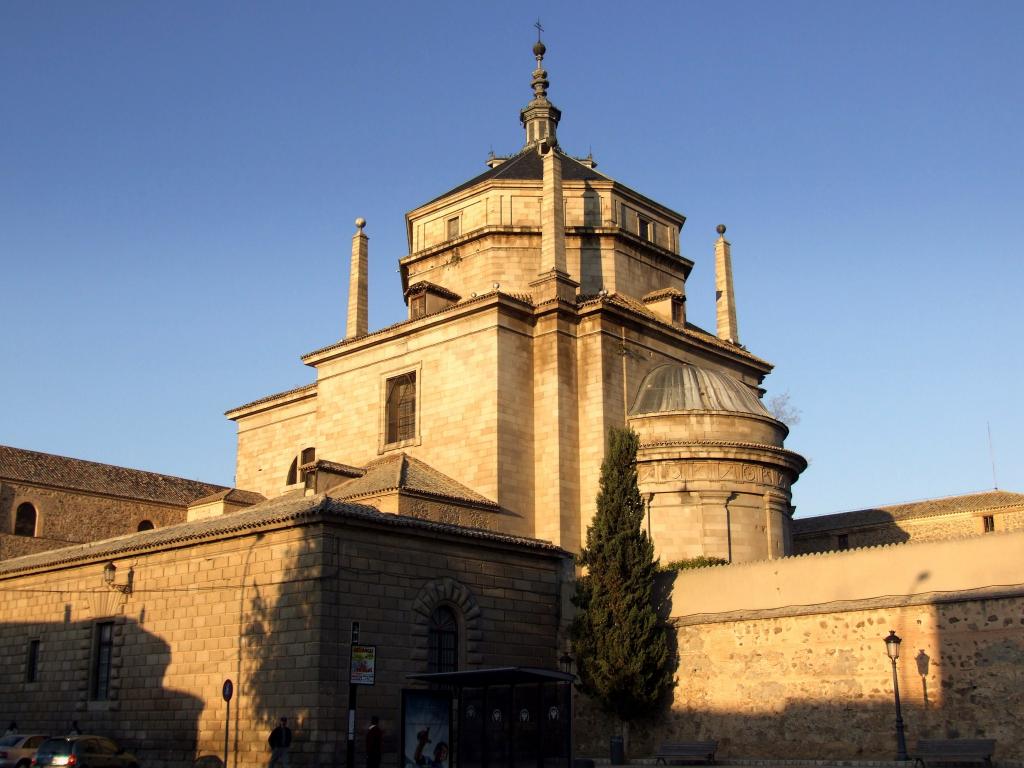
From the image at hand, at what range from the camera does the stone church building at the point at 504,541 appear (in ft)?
67.6

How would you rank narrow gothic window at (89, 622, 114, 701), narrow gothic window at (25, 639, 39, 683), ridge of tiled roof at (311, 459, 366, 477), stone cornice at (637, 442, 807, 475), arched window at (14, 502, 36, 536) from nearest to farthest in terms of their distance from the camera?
narrow gothic window at (89, 622, 114, 701) < narrow gothic window at (25, 639, 39, 683) < stone cornice at (637, 442, 807, 475) < ridge of tiled roof at (311, 459, 366, 477) < arched window at (14, 502, 36, 536)

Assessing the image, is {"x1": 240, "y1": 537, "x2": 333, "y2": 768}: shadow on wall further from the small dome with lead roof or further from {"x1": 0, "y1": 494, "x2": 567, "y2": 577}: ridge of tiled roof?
the small dome with lead roof

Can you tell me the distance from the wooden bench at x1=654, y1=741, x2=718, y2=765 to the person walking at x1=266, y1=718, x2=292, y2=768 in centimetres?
742

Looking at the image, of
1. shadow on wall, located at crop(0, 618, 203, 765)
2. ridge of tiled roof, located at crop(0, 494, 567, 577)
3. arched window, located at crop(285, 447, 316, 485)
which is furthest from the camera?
arched window, located at crop(285, 447, 316, 485)

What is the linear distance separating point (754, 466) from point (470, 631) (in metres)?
9.42

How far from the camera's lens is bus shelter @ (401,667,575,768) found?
1777cm

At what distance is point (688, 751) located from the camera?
71.8ft

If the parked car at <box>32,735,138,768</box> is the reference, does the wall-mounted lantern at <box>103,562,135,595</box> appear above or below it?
above

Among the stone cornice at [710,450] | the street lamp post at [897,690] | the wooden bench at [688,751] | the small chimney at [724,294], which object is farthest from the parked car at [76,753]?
the small chimney at [724,294]

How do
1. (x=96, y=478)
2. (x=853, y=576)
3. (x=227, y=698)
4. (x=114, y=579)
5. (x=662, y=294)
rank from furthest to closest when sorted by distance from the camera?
(x=96, y=478), (x=662, y=294), (x=114, y=579), (x=853, y=576), (x=227, y=698)

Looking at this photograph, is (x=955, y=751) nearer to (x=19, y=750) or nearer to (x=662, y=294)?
(x=19, y=750)

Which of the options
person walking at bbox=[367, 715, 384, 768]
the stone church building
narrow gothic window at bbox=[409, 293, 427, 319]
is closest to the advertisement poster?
person walking at bbox=[367, 715, 384, 768]

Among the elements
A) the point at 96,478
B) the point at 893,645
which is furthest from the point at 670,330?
the point at 96,478

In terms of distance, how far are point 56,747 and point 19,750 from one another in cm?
245
